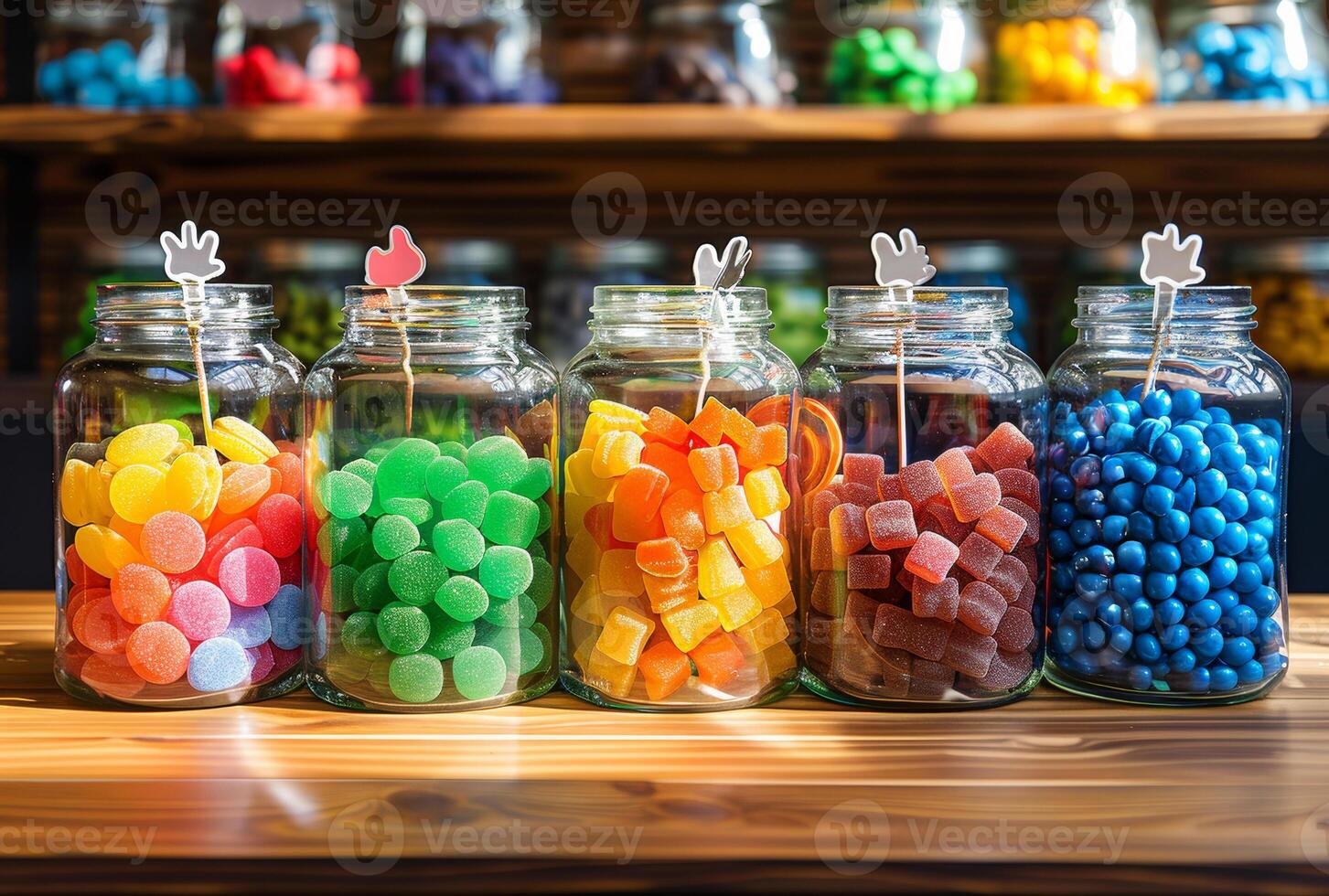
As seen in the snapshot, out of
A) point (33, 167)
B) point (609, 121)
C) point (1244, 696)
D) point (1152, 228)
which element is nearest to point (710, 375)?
point (1244, 696)

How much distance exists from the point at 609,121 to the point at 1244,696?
0.97 m

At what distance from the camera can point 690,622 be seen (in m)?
0.78

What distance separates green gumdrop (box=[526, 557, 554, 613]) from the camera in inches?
32.0

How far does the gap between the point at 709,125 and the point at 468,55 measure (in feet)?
1.08

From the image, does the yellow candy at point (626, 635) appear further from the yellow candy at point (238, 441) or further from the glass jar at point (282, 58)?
the glass jar at point (282, 58)

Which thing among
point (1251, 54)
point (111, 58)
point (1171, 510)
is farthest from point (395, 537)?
point (1251, 54)

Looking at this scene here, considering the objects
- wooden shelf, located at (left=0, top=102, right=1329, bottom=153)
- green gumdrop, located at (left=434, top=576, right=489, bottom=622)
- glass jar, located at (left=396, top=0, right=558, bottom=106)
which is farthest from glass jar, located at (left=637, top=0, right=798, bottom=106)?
green gumdrop, located at (left=434, top=576, right=489, bottom=622)

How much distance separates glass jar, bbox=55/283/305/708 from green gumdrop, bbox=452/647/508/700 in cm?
14

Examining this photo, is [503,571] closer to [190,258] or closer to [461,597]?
[461,597]

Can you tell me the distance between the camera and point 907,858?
24.4 inches

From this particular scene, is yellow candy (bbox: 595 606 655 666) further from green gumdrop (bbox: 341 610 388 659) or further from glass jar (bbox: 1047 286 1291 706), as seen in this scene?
glass jar (bbox: 1047 286 1291 706)

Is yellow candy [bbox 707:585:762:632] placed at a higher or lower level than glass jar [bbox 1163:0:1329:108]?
lower

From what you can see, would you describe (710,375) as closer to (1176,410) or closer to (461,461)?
(461,461)

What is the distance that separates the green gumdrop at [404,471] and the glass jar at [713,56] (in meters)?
0.85
